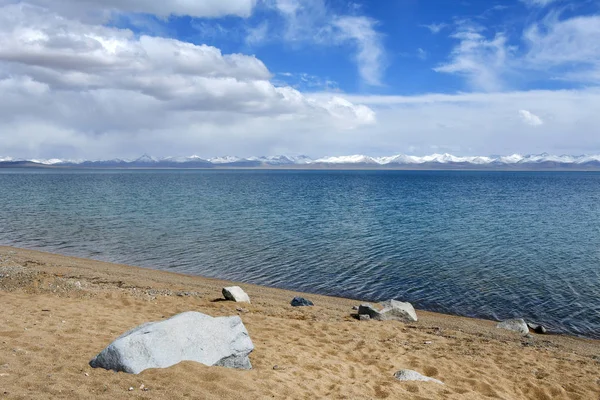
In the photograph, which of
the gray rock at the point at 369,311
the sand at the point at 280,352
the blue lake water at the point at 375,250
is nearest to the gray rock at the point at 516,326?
the sand at the point at 280,352

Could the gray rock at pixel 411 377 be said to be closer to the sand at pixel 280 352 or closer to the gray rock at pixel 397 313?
the sand at pixel 280 352

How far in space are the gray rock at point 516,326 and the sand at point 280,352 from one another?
1.87ft

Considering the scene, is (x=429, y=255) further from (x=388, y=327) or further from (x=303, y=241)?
(x=388, y=327)

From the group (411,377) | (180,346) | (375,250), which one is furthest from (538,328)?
(375,250)

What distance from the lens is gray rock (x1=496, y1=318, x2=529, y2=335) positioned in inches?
685

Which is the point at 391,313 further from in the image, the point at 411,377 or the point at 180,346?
the point at 180,346

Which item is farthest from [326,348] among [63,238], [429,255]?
[63,238]

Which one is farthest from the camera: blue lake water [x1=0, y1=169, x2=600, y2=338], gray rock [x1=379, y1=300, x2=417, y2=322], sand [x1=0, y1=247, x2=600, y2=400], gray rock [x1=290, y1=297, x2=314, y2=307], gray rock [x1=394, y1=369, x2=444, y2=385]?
blue lake water [x1=0, y1=169, x2=600, y2=338]

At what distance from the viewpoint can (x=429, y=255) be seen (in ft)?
107

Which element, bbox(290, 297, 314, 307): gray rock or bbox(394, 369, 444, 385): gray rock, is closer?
bbox(394, 369, 444, 385): gray rock

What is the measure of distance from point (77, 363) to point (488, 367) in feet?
35.8

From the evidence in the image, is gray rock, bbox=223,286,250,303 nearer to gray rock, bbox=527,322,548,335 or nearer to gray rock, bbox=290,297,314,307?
gray rock, bbox=290,297,314,307

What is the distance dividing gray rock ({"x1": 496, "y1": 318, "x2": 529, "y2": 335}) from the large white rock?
12087mm

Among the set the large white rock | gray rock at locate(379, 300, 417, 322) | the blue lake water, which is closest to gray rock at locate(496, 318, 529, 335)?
the blue lake water
